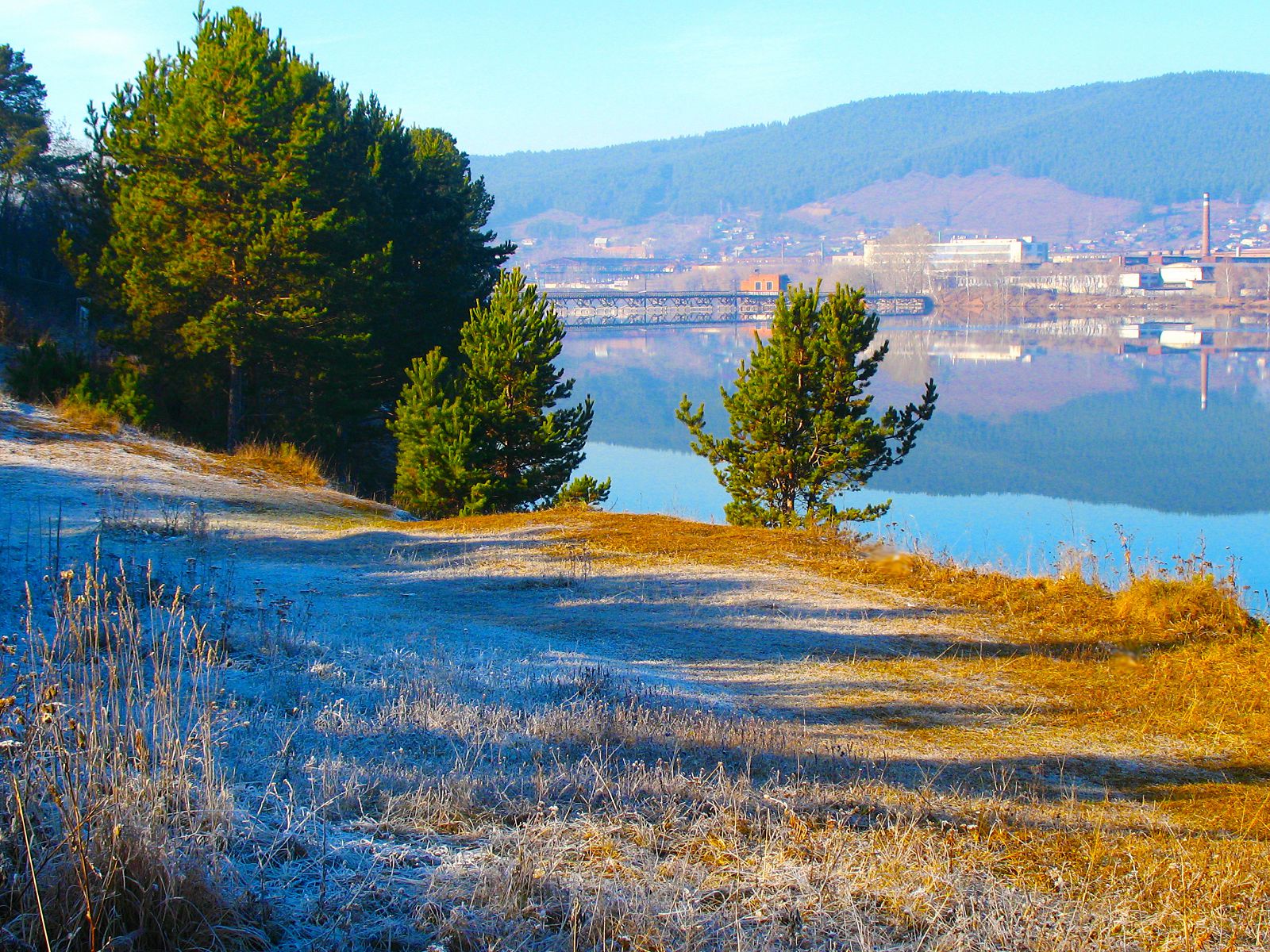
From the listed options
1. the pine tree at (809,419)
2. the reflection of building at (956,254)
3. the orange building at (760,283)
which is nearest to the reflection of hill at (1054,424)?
the pine tree at (809,419)

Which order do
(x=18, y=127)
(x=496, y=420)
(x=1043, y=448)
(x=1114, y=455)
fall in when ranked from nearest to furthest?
(x=496, y=420)
(x=18, y=127)
(x=1114, y=455)
(x=1043, y=448)

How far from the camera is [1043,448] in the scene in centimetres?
4006

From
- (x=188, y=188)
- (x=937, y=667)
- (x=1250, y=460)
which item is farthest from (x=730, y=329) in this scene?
(x=937, y=667)

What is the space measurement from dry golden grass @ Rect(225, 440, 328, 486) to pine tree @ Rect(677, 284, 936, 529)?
268 inches

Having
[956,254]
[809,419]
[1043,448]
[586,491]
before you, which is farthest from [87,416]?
[956,254]

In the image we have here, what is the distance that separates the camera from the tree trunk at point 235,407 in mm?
24406

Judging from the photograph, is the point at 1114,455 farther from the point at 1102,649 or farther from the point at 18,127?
the point at 18,127

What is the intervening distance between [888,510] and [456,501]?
8.58 metres

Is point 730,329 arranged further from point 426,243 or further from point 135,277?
point 135,277

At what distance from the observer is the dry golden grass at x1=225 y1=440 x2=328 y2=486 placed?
17875mm

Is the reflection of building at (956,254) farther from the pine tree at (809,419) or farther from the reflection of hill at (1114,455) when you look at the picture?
the pine tree at (809,419)

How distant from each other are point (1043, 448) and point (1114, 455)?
8.79 ft

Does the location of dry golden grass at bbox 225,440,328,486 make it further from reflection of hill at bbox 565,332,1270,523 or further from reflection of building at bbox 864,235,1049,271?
reflection of building at bbox 864,235,1049,271

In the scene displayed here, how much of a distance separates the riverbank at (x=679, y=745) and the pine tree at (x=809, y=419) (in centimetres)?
825
